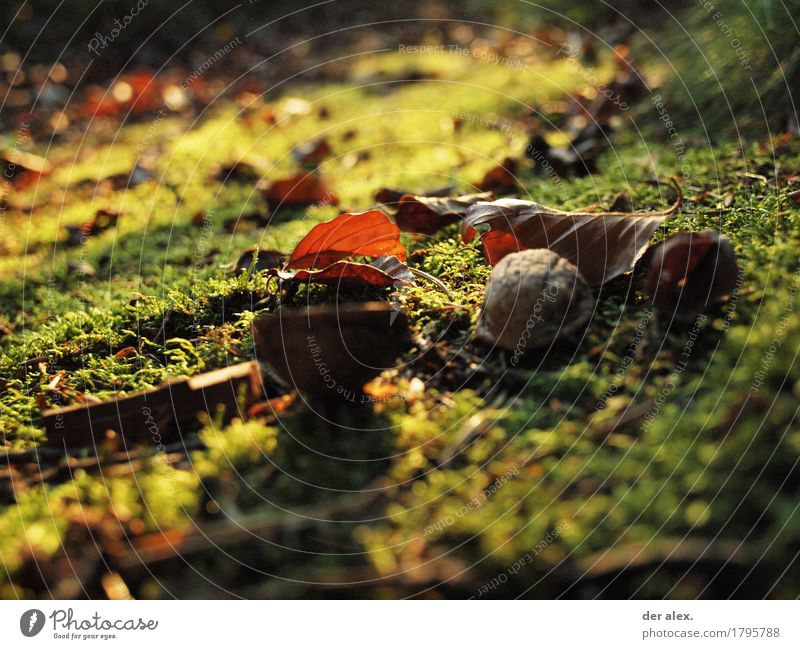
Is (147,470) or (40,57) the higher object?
(40,57)

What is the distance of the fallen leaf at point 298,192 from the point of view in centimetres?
243

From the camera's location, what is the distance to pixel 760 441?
973 millimetres

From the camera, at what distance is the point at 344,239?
1.49m

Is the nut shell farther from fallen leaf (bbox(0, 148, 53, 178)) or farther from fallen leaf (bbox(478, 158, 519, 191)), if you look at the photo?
fallen leaf (bbox(0, 148, 53, 178))

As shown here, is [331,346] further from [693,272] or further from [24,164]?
[24,164]

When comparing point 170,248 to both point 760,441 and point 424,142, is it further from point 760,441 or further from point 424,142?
point 760,441

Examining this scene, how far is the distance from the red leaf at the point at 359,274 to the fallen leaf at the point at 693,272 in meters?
0.51

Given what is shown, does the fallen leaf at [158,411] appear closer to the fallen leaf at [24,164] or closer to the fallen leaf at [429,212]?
the fallen leaf at [429,212]

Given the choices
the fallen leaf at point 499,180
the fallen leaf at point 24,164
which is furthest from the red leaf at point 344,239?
the fallen leaf at point 24,164

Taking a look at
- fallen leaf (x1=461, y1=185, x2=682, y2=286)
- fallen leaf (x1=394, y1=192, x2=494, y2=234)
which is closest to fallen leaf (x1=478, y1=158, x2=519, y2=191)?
fallen leaf (x1=394, y1=192, x2=494, y2=234)

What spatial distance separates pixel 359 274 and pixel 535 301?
42cm
